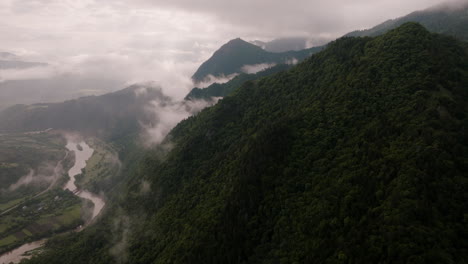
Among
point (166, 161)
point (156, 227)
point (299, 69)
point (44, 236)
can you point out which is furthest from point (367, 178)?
point (44, 236)

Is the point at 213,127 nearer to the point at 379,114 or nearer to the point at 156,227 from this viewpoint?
the point at 156,227

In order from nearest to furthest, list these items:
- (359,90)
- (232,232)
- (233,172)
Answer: (232,232)
(359,90)
(233,172)

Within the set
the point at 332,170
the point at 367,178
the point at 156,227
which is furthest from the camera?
the point at 156,227

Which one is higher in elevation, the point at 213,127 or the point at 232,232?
the point at 213,127

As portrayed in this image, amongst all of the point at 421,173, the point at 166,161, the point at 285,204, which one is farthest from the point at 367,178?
the point at 166,161

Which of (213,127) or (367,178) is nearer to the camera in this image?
(367,178)

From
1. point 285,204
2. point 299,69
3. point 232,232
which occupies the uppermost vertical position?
point 299,69
